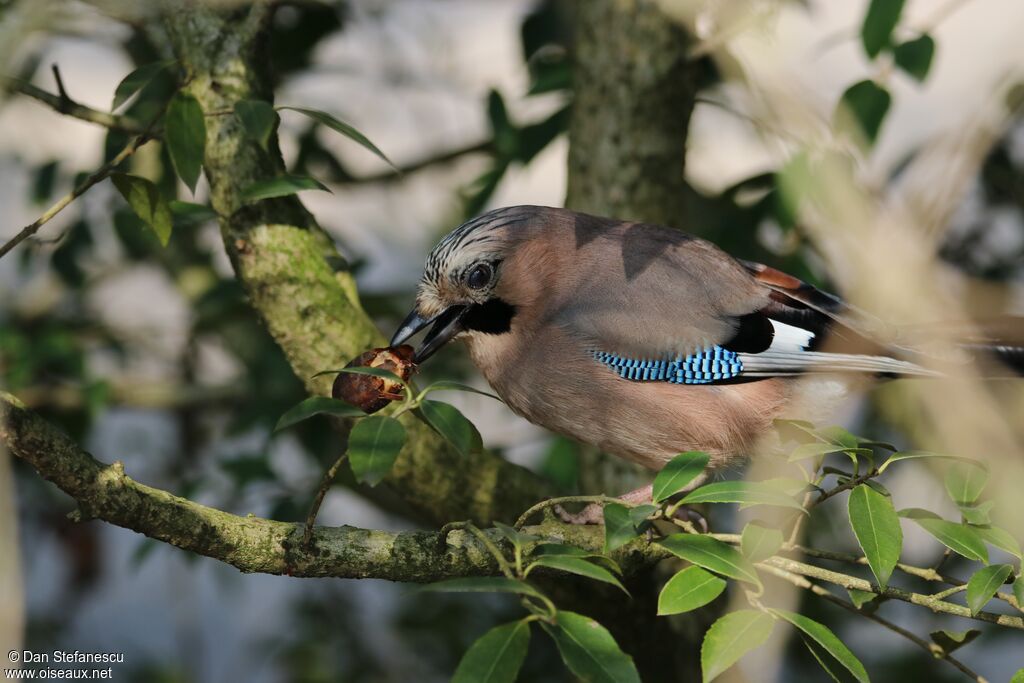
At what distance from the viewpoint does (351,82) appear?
4.48 metres

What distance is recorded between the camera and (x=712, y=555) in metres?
1.64

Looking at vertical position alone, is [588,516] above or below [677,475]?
below

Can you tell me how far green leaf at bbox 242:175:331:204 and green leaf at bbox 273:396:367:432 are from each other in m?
0.67

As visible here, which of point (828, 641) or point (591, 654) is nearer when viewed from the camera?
point (591, 654)

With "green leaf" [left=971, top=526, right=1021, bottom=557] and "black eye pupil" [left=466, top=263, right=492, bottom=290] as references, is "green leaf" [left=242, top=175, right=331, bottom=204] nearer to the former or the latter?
"black eye pupil" [left=466, top=263, right=492, bottom=290]

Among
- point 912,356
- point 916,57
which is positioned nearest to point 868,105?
point 916,57

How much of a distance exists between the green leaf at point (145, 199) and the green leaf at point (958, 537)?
1.38 metres

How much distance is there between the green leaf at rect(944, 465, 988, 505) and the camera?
1.91 m

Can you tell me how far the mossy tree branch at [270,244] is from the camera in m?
2.51

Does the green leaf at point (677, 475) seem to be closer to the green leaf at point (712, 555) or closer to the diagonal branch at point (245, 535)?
the green leaf at point (712, 555)

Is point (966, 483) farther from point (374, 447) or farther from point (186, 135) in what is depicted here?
point (186, 135)

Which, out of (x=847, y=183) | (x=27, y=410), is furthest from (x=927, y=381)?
(x=27, y=410)

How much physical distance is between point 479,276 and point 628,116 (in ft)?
1.93

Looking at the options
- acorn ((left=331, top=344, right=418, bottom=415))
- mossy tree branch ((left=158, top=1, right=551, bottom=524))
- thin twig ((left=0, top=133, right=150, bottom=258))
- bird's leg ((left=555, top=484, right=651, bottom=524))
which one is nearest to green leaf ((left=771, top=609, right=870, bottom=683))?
acorn ((left=331, top=344, right=418, bottom=415))
